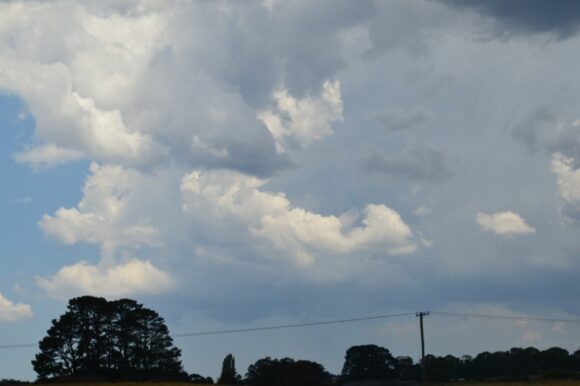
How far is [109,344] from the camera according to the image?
126 m

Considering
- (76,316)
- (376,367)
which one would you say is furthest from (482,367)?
(76,316)

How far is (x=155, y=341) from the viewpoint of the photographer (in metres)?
128

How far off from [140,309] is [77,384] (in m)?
31.1

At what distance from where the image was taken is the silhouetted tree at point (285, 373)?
12512cm

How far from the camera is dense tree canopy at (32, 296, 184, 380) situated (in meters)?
A: 122

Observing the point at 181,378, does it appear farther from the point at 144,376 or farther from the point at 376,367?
the point at 376,367

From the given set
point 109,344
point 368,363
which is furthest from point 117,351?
point 368,363

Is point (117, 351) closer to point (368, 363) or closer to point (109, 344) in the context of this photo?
point (109, 344)

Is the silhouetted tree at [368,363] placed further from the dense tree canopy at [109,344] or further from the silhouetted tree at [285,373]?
the dense tree canopy at [109,344]

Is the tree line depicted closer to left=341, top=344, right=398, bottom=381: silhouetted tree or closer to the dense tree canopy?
the dense tree canopy

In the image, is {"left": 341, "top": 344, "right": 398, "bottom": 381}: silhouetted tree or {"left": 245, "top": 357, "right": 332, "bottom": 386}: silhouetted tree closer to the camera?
{"left": 245, "top": 357, "right": 332, "bottom": 386}: silhouetted tree


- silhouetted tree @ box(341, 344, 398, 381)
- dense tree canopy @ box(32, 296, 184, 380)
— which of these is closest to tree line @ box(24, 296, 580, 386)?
dense tree canopy @ box(32, 296, 184, 380)

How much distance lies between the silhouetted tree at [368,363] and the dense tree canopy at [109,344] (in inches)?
2010

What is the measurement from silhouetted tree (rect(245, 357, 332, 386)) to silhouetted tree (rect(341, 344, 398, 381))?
23.0 feet
